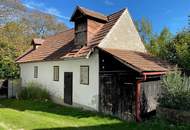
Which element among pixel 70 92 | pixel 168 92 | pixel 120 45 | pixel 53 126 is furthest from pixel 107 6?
pixel 53 126

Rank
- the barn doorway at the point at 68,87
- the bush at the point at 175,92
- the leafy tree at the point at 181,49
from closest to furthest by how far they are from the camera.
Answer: the bush at the point at 175,92 → the barn doorway at the point at 68,87 → the leafy tree at the point at 181,49

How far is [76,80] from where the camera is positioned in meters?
16.9

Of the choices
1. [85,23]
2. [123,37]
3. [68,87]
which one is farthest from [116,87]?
[85,23]

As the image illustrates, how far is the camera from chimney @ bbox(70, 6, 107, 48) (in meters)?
17.0

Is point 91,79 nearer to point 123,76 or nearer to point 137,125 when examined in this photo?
point 123,76

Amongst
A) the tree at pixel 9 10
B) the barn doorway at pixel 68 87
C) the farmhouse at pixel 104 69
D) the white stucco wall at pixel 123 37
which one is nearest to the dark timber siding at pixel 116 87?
the farmhouse at pixel 104 69

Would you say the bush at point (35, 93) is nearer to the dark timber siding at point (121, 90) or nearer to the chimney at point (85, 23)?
the chimney at point (85, 23)

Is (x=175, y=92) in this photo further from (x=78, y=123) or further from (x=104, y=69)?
(x=78, y=123)

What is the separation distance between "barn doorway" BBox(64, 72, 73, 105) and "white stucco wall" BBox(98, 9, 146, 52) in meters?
3.52

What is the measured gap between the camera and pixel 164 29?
37.0m

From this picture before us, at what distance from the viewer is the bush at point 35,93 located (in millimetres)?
20312

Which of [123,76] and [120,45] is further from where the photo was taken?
[120,45]

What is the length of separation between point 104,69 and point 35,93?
8577 millimetres

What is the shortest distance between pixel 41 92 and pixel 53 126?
32.8 feet
